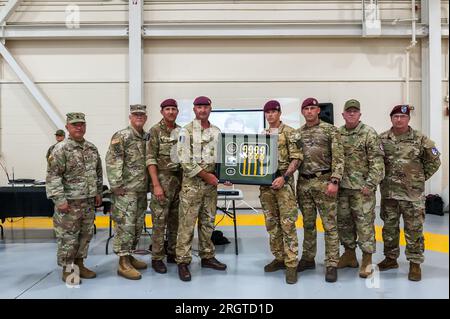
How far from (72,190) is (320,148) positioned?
7.26ft

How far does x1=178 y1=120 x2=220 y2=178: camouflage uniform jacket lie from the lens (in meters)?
2.90

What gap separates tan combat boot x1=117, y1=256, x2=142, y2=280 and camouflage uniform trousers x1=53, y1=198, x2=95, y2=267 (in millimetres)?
374

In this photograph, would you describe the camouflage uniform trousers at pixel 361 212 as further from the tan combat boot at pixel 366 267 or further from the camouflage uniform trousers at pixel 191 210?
the camouflage uniform trousers at pixel 191 210

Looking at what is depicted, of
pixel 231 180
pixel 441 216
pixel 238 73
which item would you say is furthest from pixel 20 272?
pixel 441 216

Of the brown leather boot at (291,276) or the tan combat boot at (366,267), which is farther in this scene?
the tan combat boot at (366,267)

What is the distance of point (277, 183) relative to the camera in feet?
9.20

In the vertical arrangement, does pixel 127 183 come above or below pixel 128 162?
below

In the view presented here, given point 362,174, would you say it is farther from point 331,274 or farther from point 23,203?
point 23,203

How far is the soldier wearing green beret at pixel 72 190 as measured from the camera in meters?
2.78

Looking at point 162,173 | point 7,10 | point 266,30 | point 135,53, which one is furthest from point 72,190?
point 7,10

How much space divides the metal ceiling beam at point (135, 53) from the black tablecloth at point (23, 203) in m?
2.78

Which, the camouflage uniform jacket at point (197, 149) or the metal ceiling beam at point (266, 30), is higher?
the metal ceiling beam at point (266, 30)

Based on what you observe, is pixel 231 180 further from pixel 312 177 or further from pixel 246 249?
pixel 246 249

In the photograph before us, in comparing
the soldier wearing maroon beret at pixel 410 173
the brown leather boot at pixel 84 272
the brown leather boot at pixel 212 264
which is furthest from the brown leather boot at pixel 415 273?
the brown leather boot at pixel 84 272
